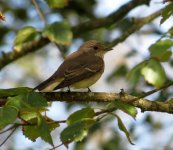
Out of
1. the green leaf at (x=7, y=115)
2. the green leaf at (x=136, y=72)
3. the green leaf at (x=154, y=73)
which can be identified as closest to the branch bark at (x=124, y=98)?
the green leaf at (x=154, y=73)

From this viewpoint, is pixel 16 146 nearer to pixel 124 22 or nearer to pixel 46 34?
pixel 124 22

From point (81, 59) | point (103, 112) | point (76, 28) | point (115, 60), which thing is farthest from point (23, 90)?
point (115, 60)

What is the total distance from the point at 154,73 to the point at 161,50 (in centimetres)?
15

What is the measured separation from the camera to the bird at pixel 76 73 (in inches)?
163

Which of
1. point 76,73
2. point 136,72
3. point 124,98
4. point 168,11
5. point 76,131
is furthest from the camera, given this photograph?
point 76,73

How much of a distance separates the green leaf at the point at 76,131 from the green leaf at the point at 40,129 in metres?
0.09

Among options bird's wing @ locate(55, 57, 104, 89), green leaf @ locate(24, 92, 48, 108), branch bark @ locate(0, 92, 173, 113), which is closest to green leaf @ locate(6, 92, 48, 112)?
green leaf @ locate(24, 92, 48, 108)

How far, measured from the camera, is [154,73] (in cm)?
Answer: 358

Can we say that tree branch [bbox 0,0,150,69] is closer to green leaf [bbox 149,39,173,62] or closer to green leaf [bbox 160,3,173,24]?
green leaf [bbox 149,39,173,62]

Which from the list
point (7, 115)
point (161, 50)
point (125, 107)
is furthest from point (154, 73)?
point (7, 115)

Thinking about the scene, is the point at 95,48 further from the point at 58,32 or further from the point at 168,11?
the point at 168,11

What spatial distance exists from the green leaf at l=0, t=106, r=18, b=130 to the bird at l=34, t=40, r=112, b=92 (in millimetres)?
1095

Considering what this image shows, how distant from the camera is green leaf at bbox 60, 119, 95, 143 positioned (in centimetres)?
271

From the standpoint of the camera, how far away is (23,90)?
3.09m
